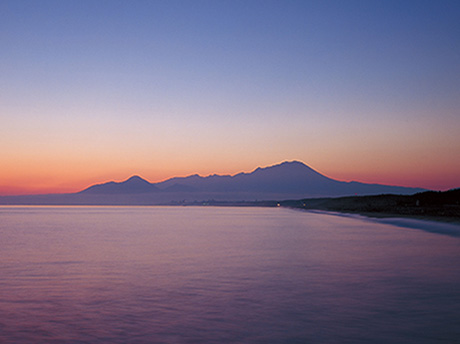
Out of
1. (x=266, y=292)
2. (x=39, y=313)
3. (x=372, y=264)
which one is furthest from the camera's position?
(x=372, y=264)

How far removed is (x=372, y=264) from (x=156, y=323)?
479 inches

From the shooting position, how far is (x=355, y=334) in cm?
851

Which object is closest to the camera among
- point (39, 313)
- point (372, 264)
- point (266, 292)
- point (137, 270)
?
point (39, 313)

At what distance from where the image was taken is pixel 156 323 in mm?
9383

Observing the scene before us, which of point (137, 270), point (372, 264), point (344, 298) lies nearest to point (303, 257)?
point (372, 264)

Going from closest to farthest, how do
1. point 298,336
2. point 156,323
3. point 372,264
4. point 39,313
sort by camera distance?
point 298,336 < point 156,323 < point 39,313 < point 372,264

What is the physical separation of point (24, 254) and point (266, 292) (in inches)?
614

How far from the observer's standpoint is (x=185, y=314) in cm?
1022

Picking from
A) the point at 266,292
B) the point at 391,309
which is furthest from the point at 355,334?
the point at 266,292

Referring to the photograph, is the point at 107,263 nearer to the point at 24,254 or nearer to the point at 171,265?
the point at 171,265

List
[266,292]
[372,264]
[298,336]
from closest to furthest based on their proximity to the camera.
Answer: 1. [298,336]
2. [266,292]
3. [372,264]

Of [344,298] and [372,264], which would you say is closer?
[344,298]

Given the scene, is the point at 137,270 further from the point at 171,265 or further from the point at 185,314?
the point at 185,314

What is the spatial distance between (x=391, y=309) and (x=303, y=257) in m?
11.3
